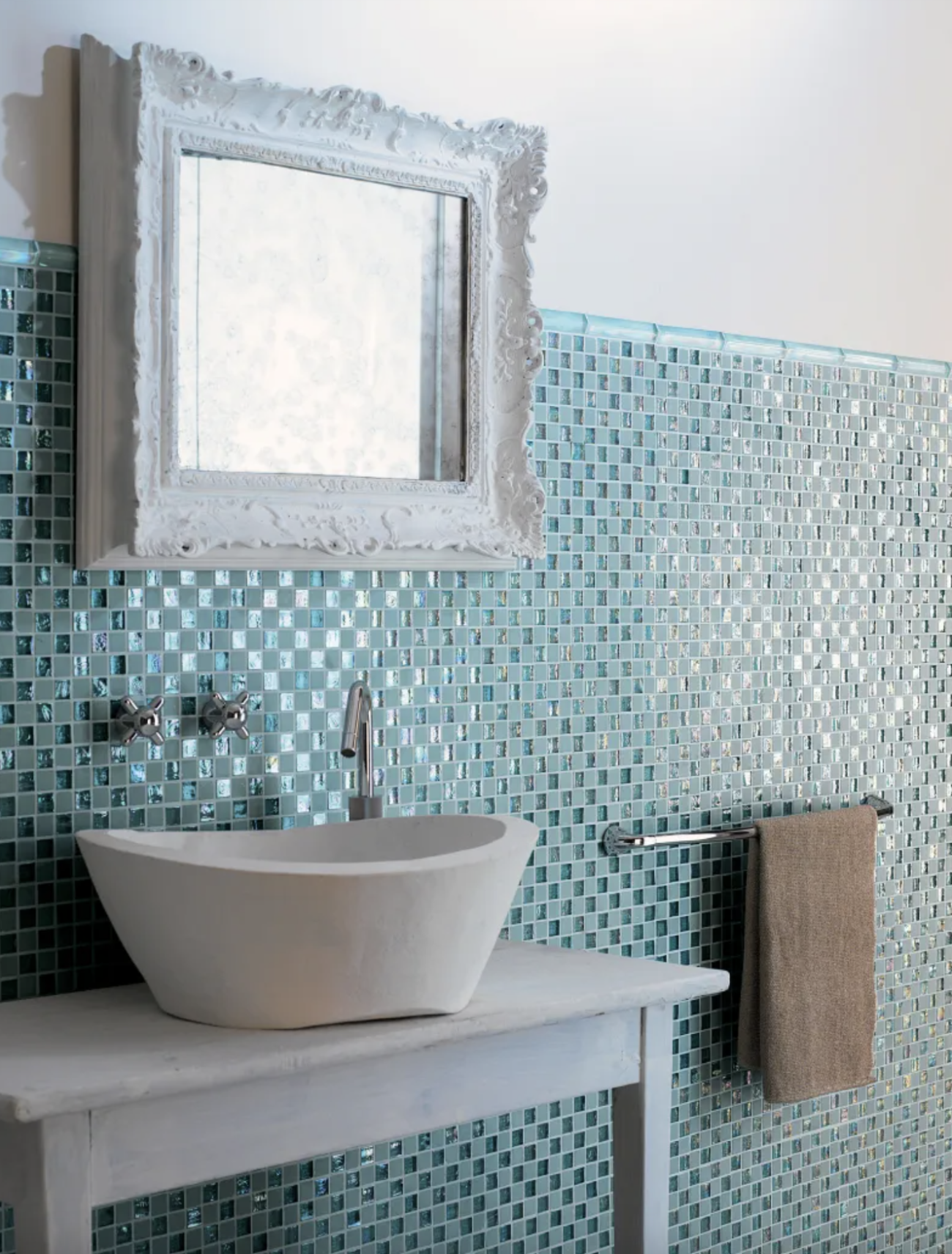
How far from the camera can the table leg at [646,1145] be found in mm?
2012

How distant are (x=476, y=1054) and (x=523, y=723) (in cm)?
66

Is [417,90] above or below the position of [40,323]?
above

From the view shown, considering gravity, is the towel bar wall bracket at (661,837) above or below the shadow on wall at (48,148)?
below

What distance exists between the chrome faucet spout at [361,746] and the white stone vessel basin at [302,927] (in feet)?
1.02

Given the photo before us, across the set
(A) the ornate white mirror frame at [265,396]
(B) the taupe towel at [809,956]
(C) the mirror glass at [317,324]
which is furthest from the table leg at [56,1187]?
(B) the taupe towel at [809,956]

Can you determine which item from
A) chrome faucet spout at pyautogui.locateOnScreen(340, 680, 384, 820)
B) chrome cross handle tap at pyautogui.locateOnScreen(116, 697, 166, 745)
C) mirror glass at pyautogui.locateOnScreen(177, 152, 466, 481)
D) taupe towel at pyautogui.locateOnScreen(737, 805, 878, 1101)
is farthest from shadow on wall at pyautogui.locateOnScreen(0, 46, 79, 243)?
taupe towel at pyautogui.locateOnScreen(737, 805, 878, 1101)

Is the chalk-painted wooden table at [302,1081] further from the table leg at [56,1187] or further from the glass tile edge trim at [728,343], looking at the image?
the glass tile edge trim at [728,343]

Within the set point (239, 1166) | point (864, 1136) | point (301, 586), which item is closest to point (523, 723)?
point (301, 586)

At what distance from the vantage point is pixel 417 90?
7.36ft

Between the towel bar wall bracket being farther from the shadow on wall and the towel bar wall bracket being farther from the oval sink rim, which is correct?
the shadow on wall

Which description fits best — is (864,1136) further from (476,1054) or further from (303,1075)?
(303,1075)

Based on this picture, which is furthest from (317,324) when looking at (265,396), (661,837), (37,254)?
(661,837)

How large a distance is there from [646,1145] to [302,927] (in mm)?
650

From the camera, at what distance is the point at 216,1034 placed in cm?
169
